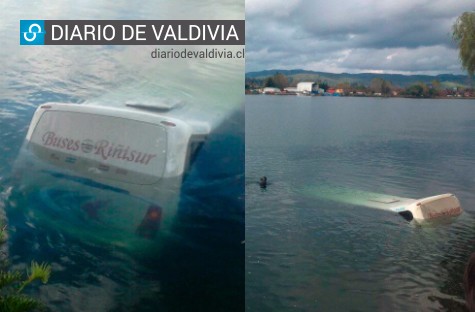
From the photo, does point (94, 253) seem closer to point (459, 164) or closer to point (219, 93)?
point (219, 93)

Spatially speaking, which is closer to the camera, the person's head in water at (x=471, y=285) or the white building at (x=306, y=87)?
the person's head in water at (x=471, y=285)

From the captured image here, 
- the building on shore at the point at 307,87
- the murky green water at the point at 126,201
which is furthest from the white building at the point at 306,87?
the murky green water at the point at 126,201

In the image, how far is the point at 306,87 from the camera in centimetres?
1032

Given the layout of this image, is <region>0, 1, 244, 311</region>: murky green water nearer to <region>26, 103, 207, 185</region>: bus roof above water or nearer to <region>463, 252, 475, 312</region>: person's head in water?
<region>26, 103, 207, 185</region>: bus roof above water

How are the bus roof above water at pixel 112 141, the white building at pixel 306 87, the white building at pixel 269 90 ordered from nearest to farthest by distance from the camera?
the bus roof above water at pixel 112 141
the white building at pixel 269 90
the white building at pixel 306 87

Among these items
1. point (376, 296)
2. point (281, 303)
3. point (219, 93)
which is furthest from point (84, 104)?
point (376, 296)

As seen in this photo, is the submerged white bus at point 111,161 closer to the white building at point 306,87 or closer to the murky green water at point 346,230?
the murky green water at point 346,230

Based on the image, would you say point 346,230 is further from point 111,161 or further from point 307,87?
point 111,161

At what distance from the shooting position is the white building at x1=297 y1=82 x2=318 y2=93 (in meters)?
9.55

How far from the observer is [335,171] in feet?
56.1

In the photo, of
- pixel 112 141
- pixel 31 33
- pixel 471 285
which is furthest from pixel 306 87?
pixel 471 285

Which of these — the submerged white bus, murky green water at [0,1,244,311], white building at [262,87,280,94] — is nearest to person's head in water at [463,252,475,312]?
murky green water at [0,1,244,311]

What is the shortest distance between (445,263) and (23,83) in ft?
23.0

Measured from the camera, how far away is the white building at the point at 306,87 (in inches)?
376
